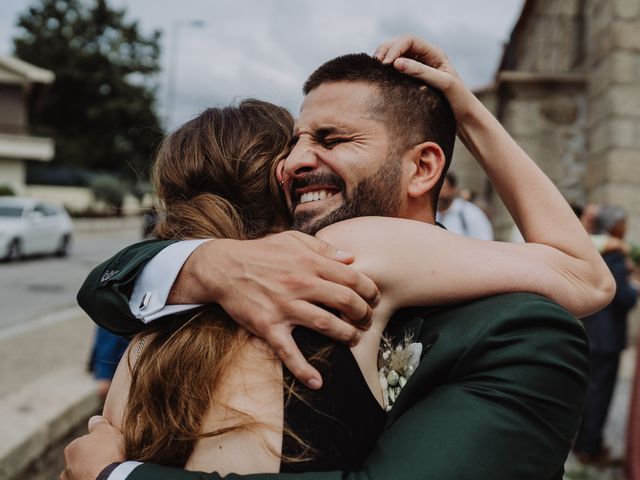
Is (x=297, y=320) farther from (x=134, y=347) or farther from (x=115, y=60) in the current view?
(x=115, y=60)

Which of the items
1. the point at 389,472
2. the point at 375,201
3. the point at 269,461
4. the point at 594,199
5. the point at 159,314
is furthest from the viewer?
the point at 594,199

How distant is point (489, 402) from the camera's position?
Result: 125cm

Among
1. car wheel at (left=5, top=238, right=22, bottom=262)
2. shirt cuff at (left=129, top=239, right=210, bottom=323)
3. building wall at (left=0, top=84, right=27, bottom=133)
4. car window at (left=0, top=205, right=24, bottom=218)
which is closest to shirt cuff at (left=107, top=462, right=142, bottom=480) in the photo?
shirt cuff at (left=129, top=239, right=210, bottom=323)

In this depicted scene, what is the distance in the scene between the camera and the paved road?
11.8m

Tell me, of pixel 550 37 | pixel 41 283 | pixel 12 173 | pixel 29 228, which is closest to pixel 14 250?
pixel 29 228

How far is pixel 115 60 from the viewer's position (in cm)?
→ 5072

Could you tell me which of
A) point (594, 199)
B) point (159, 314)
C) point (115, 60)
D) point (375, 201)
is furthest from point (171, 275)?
point (115, 60)

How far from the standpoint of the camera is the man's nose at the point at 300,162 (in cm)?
175

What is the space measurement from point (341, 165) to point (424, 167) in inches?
10.4

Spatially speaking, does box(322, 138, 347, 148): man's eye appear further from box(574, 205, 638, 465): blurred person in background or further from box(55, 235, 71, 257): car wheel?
box(55, 235, 71, 257): car wheel

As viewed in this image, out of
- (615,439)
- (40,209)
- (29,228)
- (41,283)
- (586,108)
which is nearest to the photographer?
(615,439)

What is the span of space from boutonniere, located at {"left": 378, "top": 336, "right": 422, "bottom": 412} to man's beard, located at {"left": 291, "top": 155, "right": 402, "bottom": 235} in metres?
0.41

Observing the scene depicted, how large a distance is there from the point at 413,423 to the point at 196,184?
2.96 ft

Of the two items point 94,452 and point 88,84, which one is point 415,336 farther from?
point 88,84
